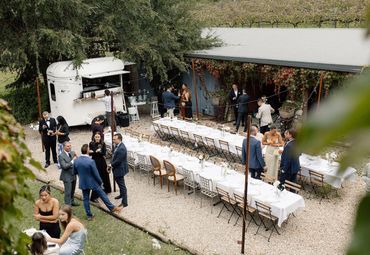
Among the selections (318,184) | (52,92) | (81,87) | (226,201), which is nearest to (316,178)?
(318,184)

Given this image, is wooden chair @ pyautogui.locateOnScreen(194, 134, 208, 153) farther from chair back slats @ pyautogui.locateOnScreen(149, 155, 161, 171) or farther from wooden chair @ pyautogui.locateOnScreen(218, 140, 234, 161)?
chair back slats @ pyautogui.locateOnScreen(149, 155, 161, 171)

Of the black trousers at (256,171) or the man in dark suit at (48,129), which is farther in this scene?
the man in dark suit at (48,129)

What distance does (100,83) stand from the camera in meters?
18.7

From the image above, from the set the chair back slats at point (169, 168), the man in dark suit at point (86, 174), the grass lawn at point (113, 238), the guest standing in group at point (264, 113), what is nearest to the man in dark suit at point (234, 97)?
→ the guest standing in group at point (264, 113)

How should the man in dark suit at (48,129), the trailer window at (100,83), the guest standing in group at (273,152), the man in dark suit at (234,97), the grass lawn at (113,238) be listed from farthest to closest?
the trailer window at (100,83)
the man in dark suit at (234,97)
the man in dark suit at (48,129)
the guest standing in group at (273,152)
the grass lawn at (113,238)

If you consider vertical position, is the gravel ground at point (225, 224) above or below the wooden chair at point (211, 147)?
below

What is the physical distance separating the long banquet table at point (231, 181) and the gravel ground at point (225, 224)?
0.54 meters

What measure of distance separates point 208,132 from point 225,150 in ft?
3.24

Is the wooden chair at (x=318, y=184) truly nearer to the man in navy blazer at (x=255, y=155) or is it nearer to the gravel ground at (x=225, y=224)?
the gravel ground at (x=225, y=224)

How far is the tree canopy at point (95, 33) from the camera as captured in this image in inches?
675

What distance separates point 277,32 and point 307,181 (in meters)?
11.4

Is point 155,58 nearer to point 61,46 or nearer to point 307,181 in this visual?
point 61,46

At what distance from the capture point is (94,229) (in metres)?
10.1

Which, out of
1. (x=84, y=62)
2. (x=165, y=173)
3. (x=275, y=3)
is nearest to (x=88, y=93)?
(x=84, y=62)
